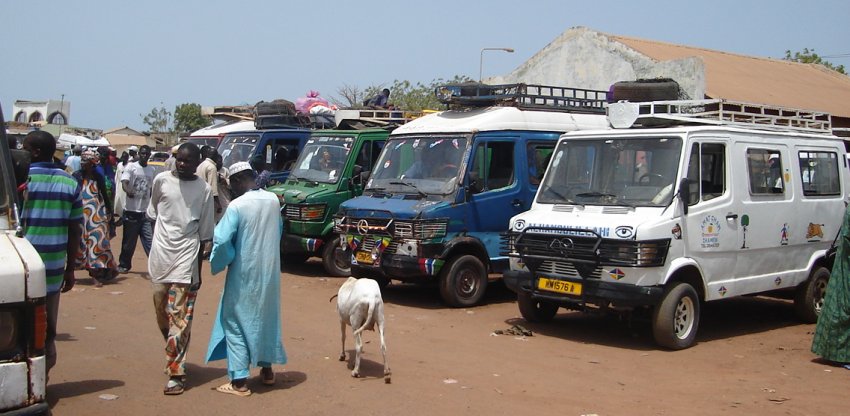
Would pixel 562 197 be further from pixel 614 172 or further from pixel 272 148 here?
pixel 272 148

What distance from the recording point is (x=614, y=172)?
839 centimetres

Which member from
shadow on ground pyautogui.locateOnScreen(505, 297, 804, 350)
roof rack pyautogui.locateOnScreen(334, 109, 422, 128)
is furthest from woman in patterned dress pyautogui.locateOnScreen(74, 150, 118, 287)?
shadow on ground pyautogui.locateOnScreen(505, 297, 804, 350)

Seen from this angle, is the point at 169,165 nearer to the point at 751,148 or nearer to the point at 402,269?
the point at 402,269

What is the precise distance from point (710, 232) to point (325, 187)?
20.0ft

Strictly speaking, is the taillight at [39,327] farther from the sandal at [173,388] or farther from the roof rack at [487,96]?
the roof rack at [487,96]

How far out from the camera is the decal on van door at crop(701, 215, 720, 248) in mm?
8031

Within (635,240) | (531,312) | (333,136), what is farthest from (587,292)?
(333,136)

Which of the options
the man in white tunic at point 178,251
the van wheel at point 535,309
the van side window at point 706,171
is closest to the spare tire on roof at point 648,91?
the van side window at point 706,171

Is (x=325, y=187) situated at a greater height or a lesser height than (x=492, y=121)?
lesser

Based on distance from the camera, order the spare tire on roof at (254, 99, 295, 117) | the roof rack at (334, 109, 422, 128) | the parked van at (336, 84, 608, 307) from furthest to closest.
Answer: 1. the spare tire on roof at (254, 99, 295, 117)
2. the roof rack at (334, 109, 422, 128)
3. the parked van at (336, 84, 608, 307)

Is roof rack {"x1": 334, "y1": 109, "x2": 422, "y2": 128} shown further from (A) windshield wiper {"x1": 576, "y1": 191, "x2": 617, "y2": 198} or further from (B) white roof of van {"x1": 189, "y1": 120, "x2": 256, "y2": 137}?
(A) windshield wiper {"x1": 576, "y1": 191, "x2": 617, "y2": 198}

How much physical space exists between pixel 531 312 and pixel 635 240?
6.33 ft

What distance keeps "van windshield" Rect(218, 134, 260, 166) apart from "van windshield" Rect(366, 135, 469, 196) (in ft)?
12.8

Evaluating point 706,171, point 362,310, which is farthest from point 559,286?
point 362,310
